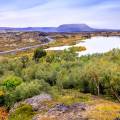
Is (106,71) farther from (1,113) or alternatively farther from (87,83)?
(1,113)

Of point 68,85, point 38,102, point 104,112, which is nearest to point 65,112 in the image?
point 104,112

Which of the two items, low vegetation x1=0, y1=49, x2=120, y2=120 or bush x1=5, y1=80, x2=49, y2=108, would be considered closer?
low vegetation x1=0, y1=49, x2=120, y2=120

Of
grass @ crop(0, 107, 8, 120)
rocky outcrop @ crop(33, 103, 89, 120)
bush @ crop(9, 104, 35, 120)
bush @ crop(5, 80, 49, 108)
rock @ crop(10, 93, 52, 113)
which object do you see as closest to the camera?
rocky outcrop @ crop(33, 103, 89, 120)

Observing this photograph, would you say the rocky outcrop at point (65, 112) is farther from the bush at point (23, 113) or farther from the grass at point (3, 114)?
the grass at point (3, 114)

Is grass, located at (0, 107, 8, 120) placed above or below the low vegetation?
below

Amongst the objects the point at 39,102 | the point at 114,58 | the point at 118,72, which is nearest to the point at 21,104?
the point at 39,102

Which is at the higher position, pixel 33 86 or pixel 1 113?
pixel 33 86

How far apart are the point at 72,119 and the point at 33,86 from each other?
15.2 m

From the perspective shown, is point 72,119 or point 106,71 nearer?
point 72,119

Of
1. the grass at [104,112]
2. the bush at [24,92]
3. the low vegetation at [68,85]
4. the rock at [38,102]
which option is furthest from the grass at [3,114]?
the grass at [104,112]

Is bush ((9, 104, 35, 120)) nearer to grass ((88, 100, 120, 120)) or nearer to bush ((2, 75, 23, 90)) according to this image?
grass ((88, 100, 120, 120))

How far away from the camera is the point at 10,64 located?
257ft

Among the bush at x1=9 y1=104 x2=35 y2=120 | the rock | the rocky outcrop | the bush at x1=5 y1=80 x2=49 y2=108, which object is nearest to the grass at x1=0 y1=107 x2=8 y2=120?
the bush at x1=5 y1=80 x2=49 y2=108

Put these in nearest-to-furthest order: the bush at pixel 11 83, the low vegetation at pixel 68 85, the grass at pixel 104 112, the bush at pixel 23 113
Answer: the grass at pixel 104 112 → the bush at pixel 23 113 → the low vegetation at pixel 68 85 → the bush at pixel 11 83
